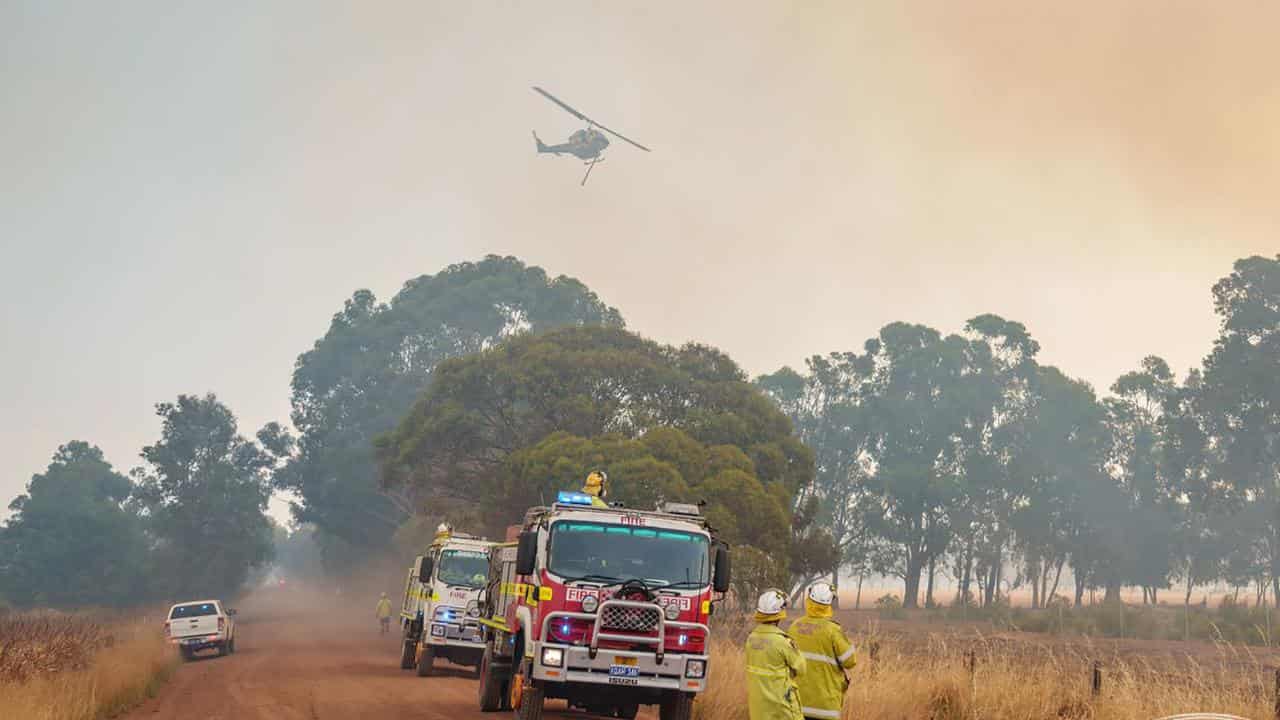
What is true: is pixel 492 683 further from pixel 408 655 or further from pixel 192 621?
pixel 192 621

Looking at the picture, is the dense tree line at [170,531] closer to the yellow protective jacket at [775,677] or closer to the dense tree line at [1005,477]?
the dense tree line at [1005,477]

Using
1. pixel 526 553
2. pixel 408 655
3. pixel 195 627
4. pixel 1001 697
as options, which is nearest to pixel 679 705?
pixel 526 553

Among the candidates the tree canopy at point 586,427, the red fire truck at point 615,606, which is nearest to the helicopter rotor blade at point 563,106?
the tree canopy at point 586,427

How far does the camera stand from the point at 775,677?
30.7 ft

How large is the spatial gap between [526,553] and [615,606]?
1.42 m

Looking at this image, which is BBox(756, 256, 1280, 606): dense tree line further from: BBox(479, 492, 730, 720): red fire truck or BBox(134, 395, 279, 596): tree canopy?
BBox(479, 492, 730, 720): red fire truck

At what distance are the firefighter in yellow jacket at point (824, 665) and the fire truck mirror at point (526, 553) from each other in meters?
6.12

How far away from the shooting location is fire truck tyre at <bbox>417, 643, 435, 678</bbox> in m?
27.1

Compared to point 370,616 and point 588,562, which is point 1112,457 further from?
point 588,562

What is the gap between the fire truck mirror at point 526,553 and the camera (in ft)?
50.6

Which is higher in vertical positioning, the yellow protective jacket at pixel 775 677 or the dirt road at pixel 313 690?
the yellow protective jacket at pixel 775 677

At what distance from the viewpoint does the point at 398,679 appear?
87.5ft

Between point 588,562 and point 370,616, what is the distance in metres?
73.2

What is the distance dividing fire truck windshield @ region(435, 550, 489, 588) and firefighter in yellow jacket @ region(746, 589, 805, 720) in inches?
699
